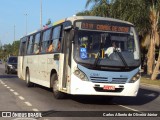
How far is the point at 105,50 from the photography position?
14219mm

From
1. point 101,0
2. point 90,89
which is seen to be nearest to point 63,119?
point 90,89

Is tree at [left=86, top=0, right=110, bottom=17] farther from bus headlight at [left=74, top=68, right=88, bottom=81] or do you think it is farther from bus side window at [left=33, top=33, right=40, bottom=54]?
bus headlight at [left=74, top=68, right=88, bottom=81]

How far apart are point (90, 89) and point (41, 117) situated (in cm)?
301

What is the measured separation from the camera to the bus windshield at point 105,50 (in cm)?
1406

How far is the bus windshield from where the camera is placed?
1406 cm

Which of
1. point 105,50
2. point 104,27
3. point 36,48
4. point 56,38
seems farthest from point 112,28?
point 36,48

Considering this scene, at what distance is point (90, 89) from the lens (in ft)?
45.6

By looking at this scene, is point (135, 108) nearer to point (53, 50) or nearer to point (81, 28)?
point (81, 28)

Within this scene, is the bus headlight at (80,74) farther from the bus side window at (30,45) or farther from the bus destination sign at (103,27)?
the bus side window at (30,45)

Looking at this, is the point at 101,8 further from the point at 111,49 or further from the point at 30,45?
the point at 111,49

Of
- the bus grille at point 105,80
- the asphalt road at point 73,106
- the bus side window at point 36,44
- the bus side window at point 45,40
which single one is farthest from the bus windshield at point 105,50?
the bus side window at point 36,44

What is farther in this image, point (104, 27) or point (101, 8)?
point (101, 8)

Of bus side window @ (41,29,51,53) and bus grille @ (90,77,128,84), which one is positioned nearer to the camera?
bus grille @ (90,77,128,84)

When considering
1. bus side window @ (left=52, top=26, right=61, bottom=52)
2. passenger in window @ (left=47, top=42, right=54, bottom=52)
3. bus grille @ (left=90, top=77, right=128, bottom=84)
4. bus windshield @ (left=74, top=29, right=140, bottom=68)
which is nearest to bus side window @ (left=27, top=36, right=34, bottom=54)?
passenger in window @ (left=47, top=42, right=54, bottom=52)
